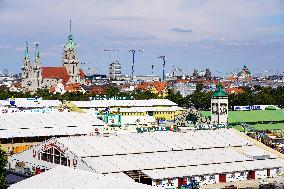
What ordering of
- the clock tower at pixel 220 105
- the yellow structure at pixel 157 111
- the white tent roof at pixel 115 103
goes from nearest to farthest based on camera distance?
the clock tower at pixel 220 105, the yellow structure at pixel 157 111, the white tent roof at pixel 115 103

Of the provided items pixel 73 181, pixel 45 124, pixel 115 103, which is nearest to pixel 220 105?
pixel 45 124

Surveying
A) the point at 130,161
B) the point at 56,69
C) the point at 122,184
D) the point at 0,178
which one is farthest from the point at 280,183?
the point at 56,69

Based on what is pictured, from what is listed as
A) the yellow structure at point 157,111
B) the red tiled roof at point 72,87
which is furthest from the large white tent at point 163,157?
the red tiled roof at point 72,87

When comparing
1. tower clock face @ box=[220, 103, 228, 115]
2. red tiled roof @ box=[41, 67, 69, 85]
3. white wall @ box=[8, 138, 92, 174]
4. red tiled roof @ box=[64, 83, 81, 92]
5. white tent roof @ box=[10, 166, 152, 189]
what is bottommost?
white wall @ box=[8, 138, 92, 174]

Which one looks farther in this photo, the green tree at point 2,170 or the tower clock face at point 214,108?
the tower clock face at point 214,108

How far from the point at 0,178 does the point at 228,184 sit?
73.6 feet

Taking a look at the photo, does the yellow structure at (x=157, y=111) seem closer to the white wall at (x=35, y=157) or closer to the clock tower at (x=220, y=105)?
the clock tower at (x=220, y=105)

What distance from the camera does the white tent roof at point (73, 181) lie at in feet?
105

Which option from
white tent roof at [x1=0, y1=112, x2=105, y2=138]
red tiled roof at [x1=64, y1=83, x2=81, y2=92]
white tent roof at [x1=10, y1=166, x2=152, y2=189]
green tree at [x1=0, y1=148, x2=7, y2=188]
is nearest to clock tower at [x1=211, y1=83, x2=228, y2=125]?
white tent roof at [x1=0, y1=112, x2=105, y2=138]

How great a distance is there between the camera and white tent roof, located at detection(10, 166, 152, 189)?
32.0 meters

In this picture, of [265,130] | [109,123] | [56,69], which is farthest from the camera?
[56,69]

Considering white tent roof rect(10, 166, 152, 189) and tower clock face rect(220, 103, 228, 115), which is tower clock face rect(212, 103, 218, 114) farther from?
white tent roof rect(10, 166, 152, 189)

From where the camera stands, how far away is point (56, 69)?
19962 centimetres

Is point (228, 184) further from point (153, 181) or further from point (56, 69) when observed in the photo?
point (56, 69)
